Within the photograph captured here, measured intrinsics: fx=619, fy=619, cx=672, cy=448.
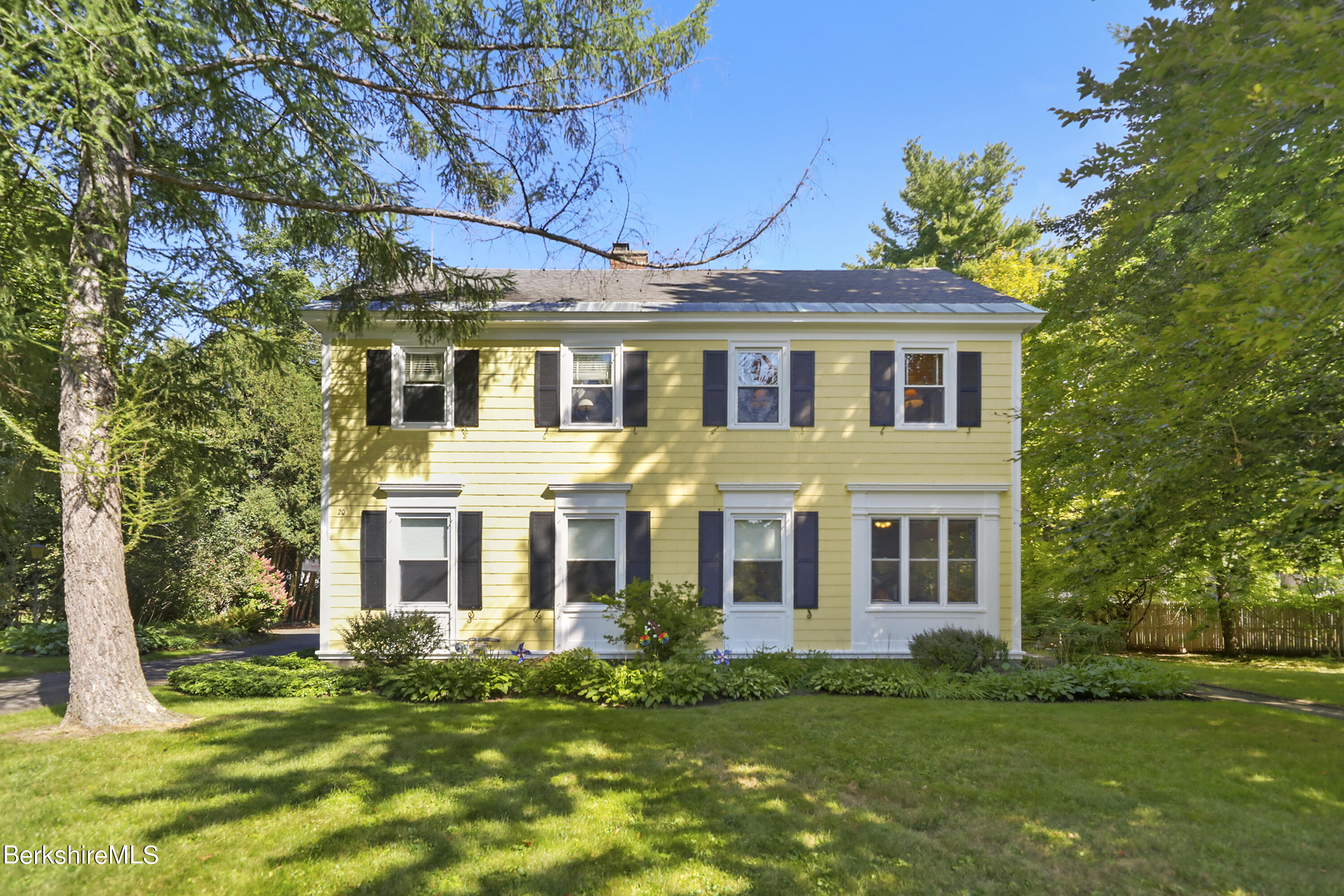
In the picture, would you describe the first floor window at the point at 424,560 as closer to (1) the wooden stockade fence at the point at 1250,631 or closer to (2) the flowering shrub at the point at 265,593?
(2) the flowering shrub at the point at 265,593

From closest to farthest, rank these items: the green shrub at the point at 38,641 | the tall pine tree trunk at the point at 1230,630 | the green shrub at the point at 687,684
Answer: the green shrub at the point at 687,684, the green shrub at the point at 38,641, the tall pine tree trunk at the point at 1230,630

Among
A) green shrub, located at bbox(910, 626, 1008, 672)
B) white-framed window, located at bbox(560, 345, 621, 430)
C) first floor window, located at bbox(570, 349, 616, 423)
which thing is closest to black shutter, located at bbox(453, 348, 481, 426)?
white-framed window, located at bbox(560, 345, 621, 430)

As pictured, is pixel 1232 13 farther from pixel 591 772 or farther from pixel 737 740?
pixel 591 772

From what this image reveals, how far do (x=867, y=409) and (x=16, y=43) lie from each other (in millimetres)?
11018

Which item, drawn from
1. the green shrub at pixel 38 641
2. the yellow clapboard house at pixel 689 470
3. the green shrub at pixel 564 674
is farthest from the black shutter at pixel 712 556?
the green shrub at pixel 38 641

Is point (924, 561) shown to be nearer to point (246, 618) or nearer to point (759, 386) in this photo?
point (759, 386)

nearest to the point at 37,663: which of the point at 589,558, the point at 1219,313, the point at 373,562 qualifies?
the point at 373,562

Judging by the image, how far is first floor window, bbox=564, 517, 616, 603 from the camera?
10664 mm

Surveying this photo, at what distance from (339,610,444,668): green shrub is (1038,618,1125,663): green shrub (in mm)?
10396

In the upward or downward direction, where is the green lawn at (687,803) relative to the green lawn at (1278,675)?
upward

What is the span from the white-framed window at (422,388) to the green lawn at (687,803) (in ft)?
15.9

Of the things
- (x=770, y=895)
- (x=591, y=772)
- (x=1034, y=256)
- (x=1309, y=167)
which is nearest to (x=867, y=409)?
(x=1309, y=167)

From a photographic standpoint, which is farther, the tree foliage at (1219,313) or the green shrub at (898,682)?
the green shrub at (898,682)

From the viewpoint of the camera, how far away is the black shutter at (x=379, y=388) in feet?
35.0
